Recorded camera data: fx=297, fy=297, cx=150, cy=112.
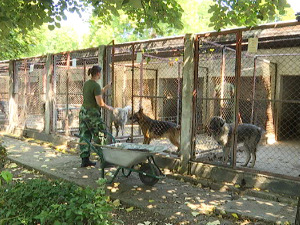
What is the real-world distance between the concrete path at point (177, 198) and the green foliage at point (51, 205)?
72.4 inches

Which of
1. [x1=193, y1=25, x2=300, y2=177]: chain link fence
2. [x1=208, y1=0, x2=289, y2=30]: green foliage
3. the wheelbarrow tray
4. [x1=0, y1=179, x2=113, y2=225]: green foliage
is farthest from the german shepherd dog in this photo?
[x1=0, y1=179, x2=113, y2=225]: green foliage

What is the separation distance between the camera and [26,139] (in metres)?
9.57

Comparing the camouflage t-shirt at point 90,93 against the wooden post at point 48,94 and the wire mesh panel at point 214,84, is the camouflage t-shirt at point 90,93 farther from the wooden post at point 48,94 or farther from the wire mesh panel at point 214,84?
the wire mesh panel at point 214,84

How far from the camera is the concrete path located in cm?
401

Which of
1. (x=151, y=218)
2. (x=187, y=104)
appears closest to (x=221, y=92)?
(x=187, y=104)

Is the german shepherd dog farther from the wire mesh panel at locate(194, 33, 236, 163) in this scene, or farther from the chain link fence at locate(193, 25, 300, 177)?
the wire mesh panel at locate(194, 33, 236, 163)

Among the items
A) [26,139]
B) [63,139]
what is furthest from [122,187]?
[26,139]

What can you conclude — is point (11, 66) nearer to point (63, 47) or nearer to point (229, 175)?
point (229, 175)

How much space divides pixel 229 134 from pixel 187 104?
121cm

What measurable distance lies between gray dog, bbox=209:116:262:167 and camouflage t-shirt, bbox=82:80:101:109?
8.01 feet

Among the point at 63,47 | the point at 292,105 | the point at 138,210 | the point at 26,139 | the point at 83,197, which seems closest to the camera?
the point at 83,197

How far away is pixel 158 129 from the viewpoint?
7.38 m

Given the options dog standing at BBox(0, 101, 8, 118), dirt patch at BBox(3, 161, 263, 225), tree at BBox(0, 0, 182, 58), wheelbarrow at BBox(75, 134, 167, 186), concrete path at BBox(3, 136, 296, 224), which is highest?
tree at BBox(0, 0, 182, 58)

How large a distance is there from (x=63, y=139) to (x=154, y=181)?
427 centimetres
